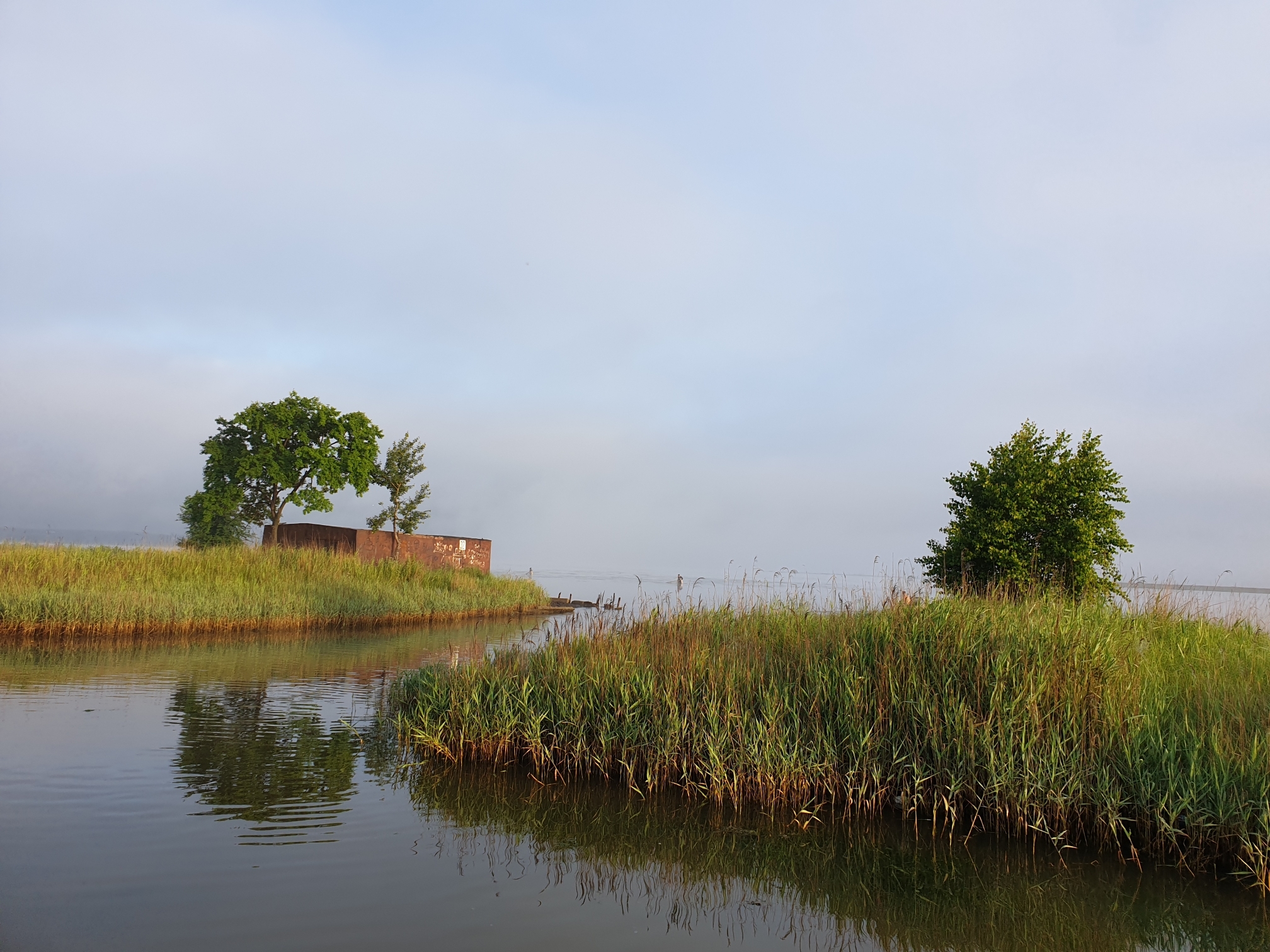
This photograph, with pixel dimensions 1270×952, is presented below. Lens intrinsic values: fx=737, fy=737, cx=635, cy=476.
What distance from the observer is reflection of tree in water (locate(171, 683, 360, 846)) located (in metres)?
6.90

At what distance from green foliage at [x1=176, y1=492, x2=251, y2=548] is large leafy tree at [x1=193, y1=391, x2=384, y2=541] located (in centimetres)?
11

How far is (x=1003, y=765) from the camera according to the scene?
705 cm

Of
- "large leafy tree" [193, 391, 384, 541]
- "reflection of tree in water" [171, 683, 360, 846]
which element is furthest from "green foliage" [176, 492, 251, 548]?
"reflection of tree in water" [171, 683, 360, 846]

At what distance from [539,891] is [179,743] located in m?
6.02

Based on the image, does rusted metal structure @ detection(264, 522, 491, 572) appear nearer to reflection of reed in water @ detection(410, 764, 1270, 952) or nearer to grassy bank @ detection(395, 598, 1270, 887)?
grassy bank @ detection(395, 598, 1270, 887)

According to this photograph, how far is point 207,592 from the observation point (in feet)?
68.7

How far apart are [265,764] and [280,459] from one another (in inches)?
1253

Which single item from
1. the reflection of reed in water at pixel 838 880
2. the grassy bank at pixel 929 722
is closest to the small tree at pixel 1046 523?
the grassy bank at pixel 929 722

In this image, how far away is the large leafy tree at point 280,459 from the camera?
3628 centimetres

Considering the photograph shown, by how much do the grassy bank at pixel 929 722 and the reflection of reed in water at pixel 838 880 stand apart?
17.0 inches

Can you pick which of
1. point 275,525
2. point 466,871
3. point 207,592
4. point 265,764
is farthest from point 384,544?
point 466,871

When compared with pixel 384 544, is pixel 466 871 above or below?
below

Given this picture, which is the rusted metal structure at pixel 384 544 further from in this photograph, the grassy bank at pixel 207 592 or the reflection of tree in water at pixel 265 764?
the reflection of tree in water at pixel 265 764

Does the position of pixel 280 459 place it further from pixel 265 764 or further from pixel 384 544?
pixel 265 764
